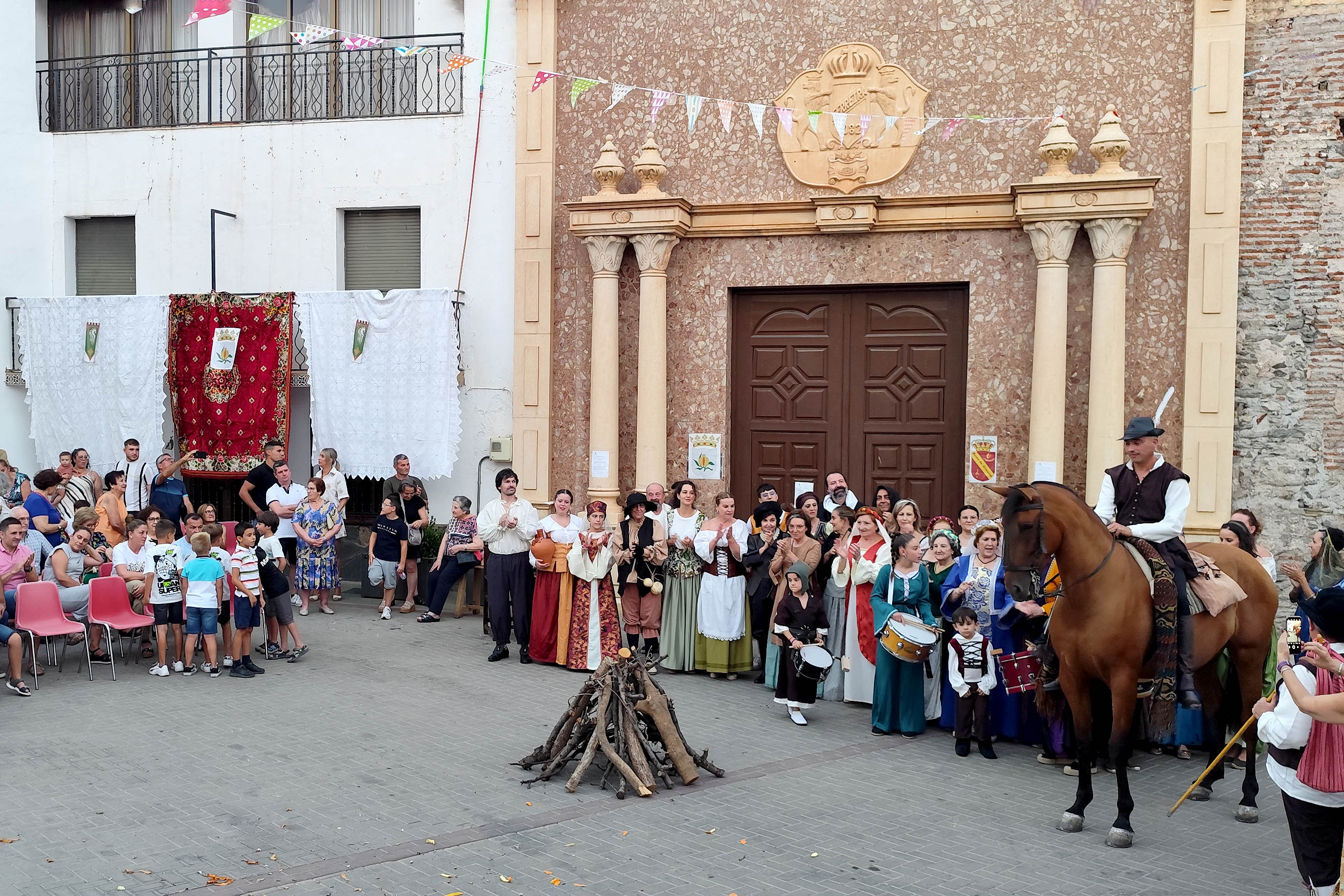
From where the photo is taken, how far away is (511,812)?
708 centimetres

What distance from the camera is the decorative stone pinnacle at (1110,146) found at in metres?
12.3

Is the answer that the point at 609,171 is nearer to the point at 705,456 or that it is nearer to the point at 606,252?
the point at 606,252

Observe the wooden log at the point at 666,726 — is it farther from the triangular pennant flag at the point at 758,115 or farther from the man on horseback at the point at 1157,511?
the triangular pennant flag at the point at 758,115

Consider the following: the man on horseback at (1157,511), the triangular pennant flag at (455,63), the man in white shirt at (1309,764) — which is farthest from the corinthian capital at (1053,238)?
the man in white shirt at (1309,764)

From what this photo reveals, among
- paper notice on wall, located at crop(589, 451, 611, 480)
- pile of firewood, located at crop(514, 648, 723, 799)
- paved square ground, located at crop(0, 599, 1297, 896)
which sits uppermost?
paper notice on wall, located at crop(589, 451, 611, 480)

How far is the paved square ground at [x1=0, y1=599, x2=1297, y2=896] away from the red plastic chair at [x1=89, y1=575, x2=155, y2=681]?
852 mm

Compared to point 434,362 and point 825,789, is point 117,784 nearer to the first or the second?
point 825,789

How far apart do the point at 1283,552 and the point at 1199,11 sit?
18.3 feet

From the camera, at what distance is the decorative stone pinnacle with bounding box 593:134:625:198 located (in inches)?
541

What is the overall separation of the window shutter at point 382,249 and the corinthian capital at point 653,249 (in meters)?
3.17

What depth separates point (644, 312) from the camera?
13898 millimetres

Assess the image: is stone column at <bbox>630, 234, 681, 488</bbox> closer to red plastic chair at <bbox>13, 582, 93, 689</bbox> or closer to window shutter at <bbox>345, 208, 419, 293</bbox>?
window shutter at <bbox>345, 208, 419, 293</bbox>

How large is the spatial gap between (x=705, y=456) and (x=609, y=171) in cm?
342

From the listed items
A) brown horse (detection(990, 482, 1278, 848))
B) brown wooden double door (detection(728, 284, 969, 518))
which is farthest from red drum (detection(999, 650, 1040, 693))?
brown wooden double door (detection(728, 284, 969, 518))
